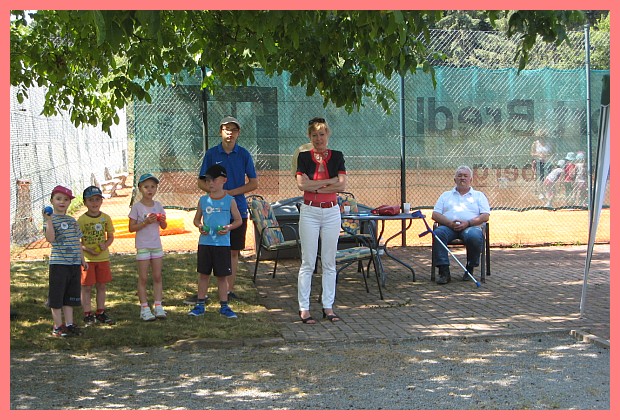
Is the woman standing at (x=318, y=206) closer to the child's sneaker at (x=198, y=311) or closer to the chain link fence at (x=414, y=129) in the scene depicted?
the child's sneaker at (x=198, y=311)

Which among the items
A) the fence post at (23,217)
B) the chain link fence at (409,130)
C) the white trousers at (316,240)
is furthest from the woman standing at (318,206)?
the fence post at (23,217)

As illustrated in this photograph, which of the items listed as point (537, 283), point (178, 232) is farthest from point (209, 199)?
point (178, 232)

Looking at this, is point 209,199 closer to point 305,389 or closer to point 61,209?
point 61,209

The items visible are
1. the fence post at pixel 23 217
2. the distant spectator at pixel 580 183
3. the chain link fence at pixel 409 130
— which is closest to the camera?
the chain link fence at pixel 409 130

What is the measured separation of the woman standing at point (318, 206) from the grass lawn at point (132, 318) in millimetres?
615

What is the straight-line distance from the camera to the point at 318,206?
7.34 meters

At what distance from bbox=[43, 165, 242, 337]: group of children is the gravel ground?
684 mm

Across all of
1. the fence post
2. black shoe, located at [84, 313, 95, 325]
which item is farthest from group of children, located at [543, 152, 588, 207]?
black shoe, located at [84, 313, 95, 325]

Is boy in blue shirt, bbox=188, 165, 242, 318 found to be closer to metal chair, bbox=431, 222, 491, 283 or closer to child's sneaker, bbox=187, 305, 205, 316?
child's sneaker, bbox=187, 305, 205, 316

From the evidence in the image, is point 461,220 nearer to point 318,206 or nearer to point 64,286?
point 318,206

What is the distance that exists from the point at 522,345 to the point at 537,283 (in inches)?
120

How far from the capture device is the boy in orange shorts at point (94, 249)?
7.34 meters

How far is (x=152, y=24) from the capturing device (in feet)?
15.0

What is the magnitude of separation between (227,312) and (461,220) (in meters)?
3.28
